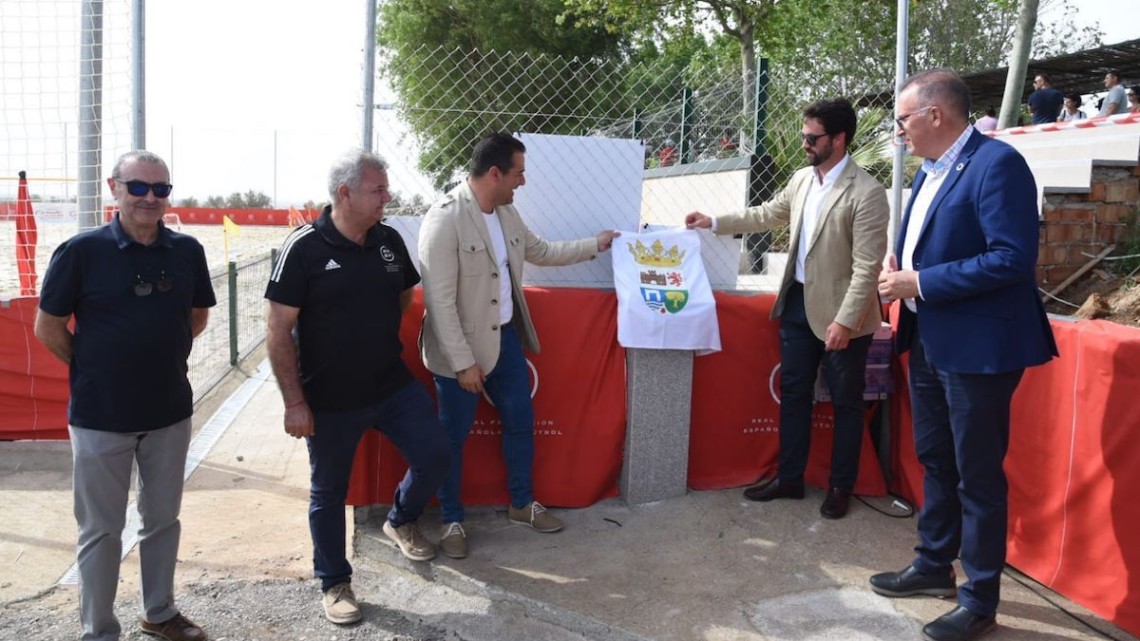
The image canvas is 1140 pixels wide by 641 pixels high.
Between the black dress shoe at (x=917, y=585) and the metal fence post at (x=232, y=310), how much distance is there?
6.08 m

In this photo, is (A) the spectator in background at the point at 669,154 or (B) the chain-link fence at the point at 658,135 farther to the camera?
(A) the spectator in background at the point at 669,154

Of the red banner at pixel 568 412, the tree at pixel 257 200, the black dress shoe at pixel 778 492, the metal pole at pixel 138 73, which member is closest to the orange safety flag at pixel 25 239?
the metal pole at pixel 138 73

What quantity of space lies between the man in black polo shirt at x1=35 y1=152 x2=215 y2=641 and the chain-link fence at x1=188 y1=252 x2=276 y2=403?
154 inches

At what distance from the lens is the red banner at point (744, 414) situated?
4.73 meters

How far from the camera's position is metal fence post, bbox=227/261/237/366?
766 centimetres

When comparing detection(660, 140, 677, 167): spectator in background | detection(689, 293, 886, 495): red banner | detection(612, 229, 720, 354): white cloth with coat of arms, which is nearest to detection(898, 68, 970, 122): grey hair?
detection(612, 229, 720, 354): white cloth with coat of arms

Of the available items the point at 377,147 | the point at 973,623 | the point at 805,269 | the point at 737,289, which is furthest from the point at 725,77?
the point at 973,623

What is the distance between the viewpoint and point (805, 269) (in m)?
4.30

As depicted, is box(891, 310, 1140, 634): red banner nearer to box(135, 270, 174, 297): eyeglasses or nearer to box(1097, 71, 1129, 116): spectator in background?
box(135, 270, 174, 297): eyeglasses

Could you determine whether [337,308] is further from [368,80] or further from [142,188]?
[368,80]

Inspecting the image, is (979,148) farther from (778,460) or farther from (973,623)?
(778,460)

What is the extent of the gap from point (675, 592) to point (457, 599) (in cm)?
96

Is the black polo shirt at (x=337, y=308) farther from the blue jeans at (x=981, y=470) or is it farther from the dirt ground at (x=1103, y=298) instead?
the dirt ground at (x=1103, y=298)

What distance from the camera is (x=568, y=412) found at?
4.64 m
